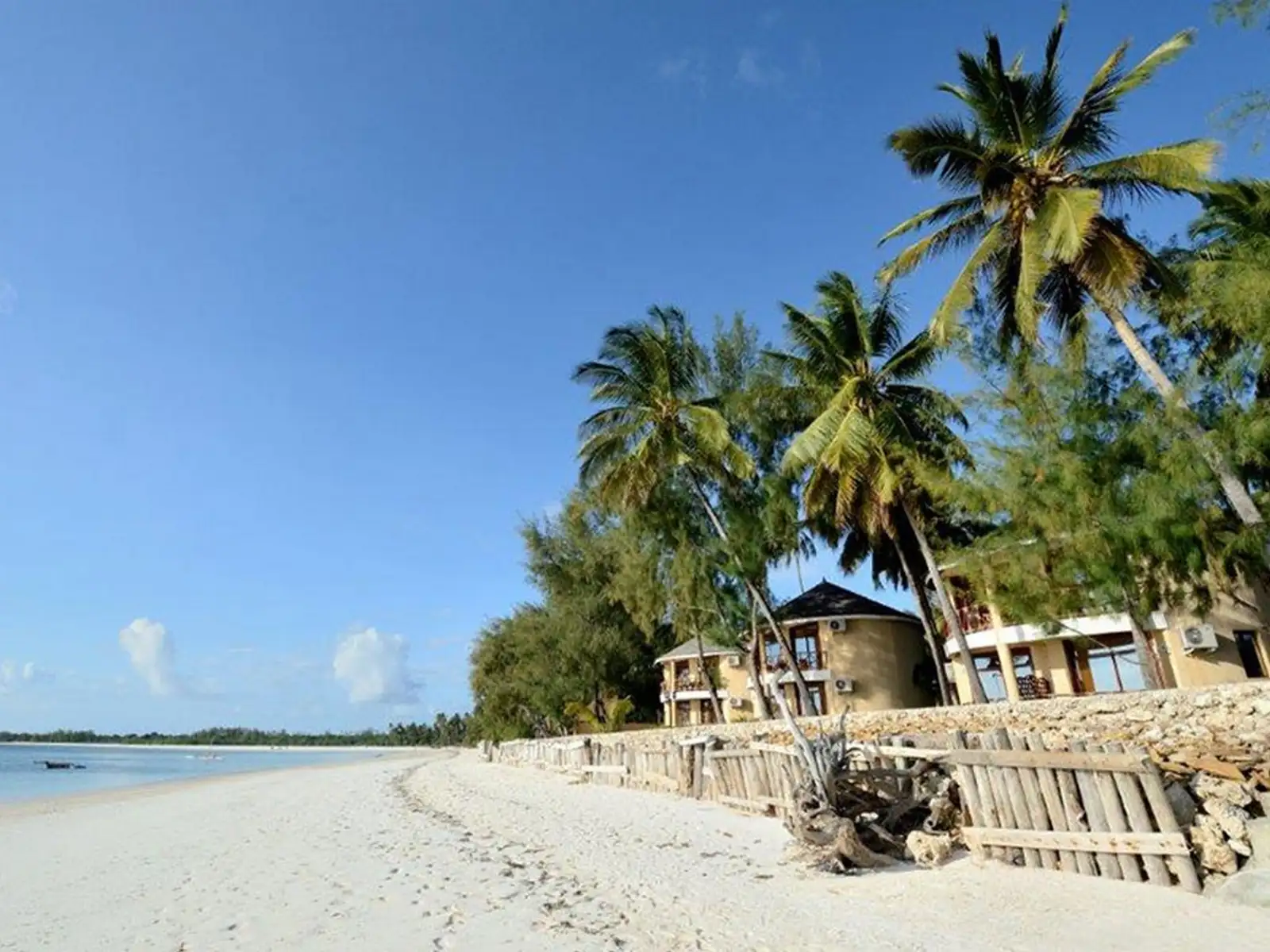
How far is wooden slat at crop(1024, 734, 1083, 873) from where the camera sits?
20.6 feet

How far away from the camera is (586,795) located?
15688 millimetres

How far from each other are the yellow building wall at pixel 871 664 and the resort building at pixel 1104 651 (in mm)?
2320

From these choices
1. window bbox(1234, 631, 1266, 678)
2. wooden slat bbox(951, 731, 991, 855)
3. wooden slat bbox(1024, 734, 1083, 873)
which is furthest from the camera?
window bbox(1234, 631, 1266, 678)

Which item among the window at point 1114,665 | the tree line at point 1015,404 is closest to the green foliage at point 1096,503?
the tree line at point 1015,404

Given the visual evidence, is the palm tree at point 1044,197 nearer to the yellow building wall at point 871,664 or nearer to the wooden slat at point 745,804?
the wooden slat at point 745,804

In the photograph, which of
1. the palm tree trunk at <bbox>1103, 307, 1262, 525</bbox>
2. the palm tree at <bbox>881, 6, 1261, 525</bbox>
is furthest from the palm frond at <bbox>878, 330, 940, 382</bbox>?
the palm tree trunk at <bbox>1103, 307, 1262, 525</bbox>

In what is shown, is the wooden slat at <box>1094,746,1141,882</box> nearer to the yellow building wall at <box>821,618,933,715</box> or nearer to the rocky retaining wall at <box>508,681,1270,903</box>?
the rocky retaining wall at <box>508,681,1270,903</box>

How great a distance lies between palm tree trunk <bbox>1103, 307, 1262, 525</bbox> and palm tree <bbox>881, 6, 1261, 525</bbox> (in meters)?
0.03

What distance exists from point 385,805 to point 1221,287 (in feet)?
63.1

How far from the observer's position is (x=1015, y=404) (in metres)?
13.8

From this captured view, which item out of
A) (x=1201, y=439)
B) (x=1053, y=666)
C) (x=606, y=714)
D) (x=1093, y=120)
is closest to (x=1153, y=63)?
(x=1093, y=120)

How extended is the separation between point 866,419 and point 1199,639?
11753mm

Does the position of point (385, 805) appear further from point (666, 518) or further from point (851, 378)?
point (851, 378)

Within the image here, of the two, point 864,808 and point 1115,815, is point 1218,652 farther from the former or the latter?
point 1115,815
